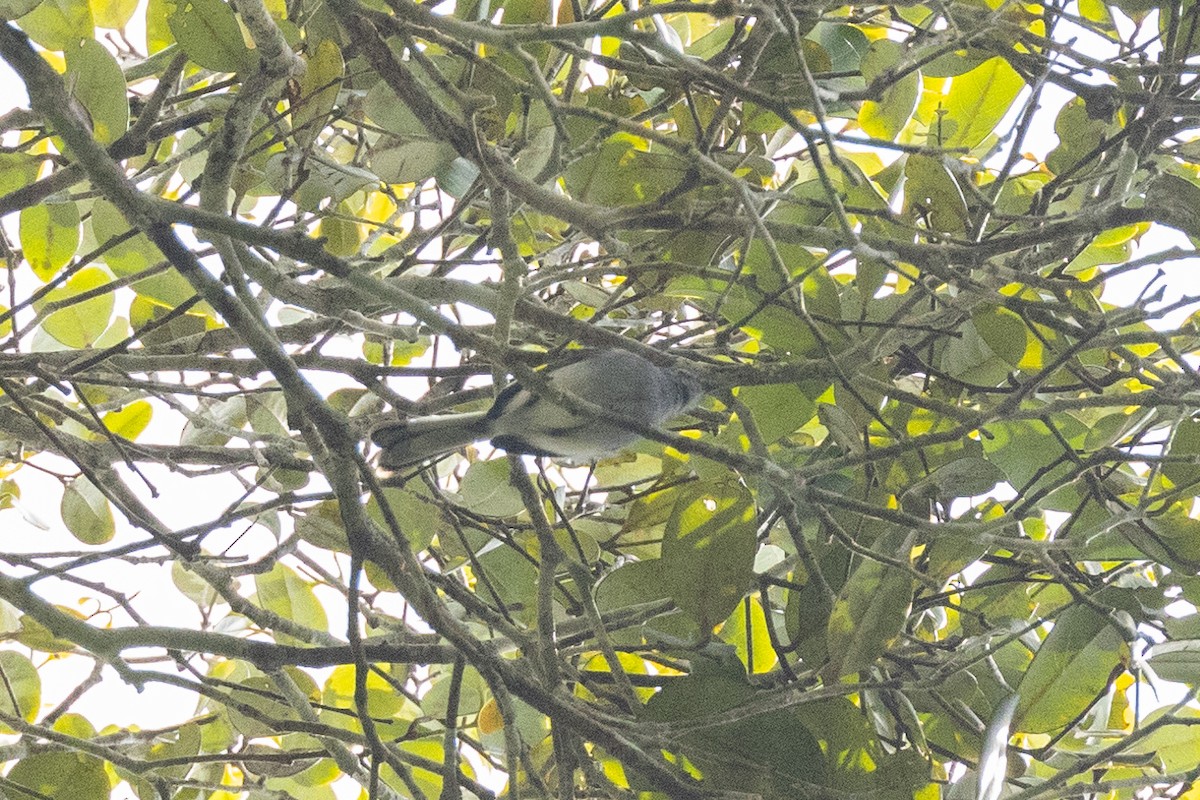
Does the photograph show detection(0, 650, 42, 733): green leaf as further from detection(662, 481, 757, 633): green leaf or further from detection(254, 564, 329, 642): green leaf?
detection(662, 481, 757, 633): green leaf

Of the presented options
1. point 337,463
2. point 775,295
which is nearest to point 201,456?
Result: point 337,463

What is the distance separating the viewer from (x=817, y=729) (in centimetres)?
133

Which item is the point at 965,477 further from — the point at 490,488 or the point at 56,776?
the point at 56,776

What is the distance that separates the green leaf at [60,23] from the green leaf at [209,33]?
362 millimetres

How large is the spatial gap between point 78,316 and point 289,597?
2.23 feet

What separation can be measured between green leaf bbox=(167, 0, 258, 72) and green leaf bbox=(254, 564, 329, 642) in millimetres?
1042

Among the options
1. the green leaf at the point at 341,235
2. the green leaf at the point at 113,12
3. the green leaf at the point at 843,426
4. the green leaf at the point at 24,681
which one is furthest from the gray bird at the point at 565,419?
the green leaf at the point at 113,12

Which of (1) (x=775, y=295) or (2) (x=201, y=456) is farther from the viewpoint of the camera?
(2) (x=201, y=456)

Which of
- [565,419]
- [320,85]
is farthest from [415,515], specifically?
[320,85]

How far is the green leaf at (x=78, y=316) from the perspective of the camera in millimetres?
1904

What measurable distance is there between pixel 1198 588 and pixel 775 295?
0.87 metres

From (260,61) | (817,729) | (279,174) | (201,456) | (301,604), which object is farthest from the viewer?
(301,604)

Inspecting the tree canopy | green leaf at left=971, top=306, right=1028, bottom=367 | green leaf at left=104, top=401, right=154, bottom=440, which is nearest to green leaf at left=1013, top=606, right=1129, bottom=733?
the tree canopy

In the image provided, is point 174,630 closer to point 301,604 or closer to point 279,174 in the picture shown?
point 279,174
